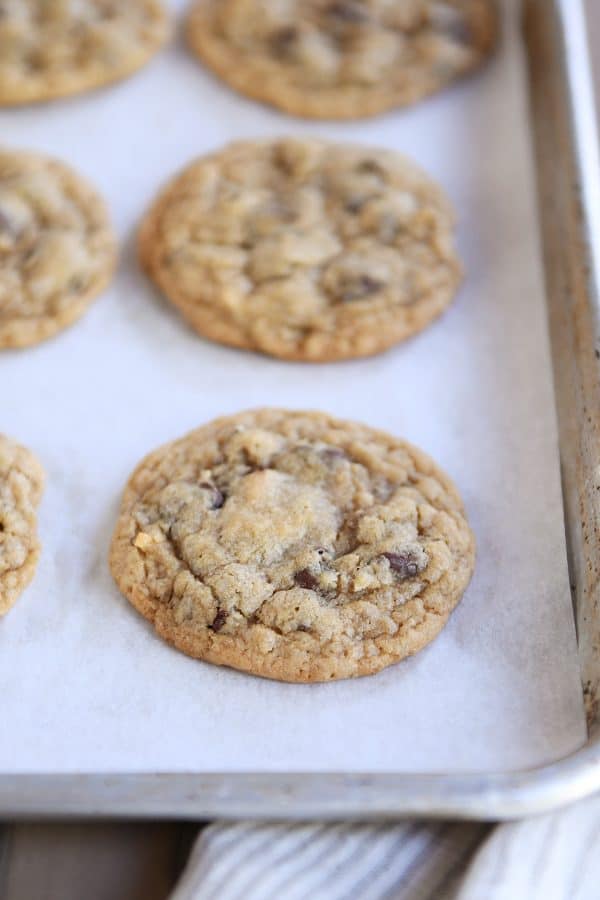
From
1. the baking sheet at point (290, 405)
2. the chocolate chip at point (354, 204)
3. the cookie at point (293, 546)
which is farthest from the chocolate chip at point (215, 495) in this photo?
the chocolate chip at point (354, 204)

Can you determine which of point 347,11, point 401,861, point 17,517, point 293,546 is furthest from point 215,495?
point 347,11

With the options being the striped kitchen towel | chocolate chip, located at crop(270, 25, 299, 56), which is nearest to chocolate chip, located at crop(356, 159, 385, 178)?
chocolate chip, located at crop(270, 25, 299, 56)

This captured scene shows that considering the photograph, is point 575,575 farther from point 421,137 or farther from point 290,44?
point 290,44

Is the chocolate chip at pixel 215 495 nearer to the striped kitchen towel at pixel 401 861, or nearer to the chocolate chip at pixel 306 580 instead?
the chocolate chip at pixel 306 580

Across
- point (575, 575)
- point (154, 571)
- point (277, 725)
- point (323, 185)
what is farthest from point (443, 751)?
point (323, 185)

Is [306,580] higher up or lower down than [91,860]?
higher up

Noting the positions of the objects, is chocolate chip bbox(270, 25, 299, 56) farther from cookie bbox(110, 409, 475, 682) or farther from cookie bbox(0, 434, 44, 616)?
cookie bbox(0, 434, 44, 616)

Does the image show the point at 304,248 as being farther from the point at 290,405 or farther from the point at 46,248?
the point at 46,248
